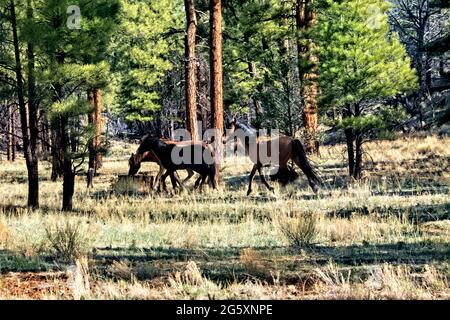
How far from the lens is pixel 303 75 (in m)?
20.9

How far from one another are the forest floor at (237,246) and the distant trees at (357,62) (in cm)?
272

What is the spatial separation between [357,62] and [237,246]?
10539 mm

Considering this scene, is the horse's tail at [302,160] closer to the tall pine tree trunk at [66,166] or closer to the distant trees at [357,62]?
the distant trees at [357,62]

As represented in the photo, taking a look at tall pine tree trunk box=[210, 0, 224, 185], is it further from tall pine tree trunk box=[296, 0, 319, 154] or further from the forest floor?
tall pine tree trunk box=[296, 0, 319, 154]

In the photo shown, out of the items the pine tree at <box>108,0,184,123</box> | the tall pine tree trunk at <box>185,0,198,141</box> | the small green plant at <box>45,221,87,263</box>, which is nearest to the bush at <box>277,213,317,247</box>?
the small green plant at <box>45,221,87,263</box>

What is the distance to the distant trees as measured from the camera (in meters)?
17.5

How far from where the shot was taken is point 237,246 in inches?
346

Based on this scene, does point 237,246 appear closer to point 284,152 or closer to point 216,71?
point 284,152

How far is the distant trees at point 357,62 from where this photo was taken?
17.5 metres

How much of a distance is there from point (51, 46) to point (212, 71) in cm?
675

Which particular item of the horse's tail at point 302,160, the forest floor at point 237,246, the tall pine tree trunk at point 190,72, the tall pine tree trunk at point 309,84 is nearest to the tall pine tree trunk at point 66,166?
the forest floor at point 237,246

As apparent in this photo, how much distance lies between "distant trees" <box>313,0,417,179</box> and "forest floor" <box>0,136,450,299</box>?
2.72m
